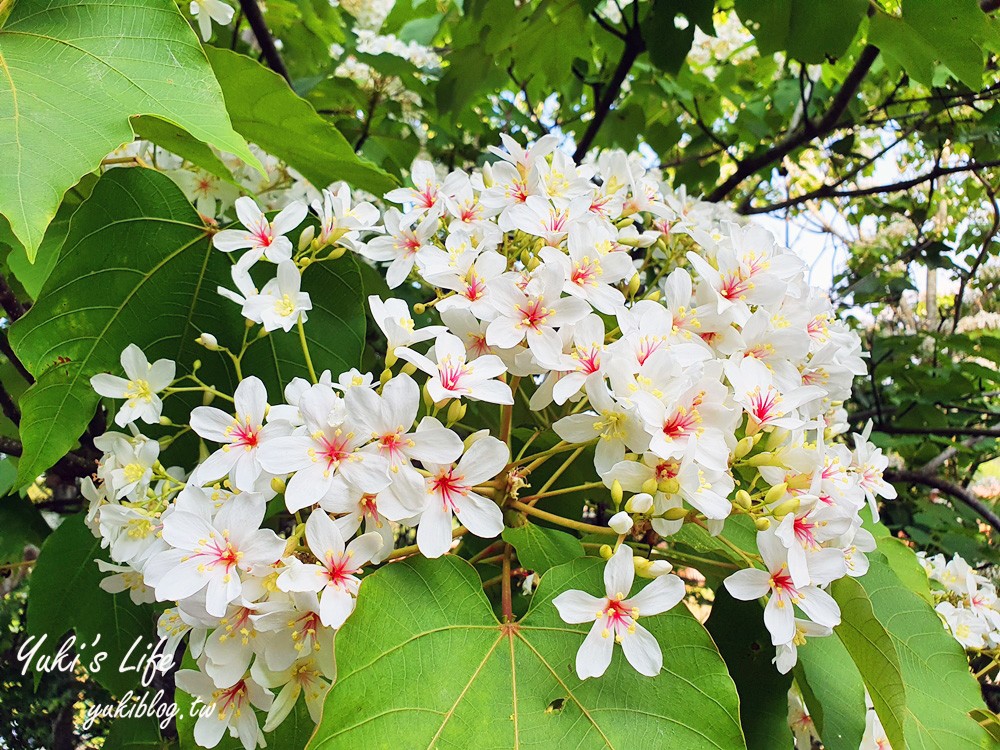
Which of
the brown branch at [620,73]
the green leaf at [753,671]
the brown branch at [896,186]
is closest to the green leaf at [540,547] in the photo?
the green leaf at [753,671]

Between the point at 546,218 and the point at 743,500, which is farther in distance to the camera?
the point at 546,218

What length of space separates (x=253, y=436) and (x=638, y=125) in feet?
6.45

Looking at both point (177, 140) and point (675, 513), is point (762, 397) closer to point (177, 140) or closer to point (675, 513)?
point (675, 513)

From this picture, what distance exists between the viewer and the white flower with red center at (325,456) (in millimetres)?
628

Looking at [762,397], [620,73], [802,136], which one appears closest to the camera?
[762,397]

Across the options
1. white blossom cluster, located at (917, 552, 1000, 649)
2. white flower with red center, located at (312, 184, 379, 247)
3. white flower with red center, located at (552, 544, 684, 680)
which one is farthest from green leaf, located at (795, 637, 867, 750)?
white flower with red center, located at (312, 184, 379, 247)

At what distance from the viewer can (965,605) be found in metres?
1.28

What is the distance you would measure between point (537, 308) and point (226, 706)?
0.49 meters

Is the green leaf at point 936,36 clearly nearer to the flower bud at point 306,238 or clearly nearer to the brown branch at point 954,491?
the brown branch at point 954,491

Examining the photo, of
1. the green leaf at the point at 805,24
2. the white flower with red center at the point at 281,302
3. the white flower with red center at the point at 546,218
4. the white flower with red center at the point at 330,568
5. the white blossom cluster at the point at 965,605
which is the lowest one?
the white blossom cluster at the point at 965,605

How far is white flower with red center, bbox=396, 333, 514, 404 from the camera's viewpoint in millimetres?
699

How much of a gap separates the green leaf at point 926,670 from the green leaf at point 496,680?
32 cm

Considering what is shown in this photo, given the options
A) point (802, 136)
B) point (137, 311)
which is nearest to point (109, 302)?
point (137, 311)


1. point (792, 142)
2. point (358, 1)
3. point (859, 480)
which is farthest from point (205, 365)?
point (358, 1)
